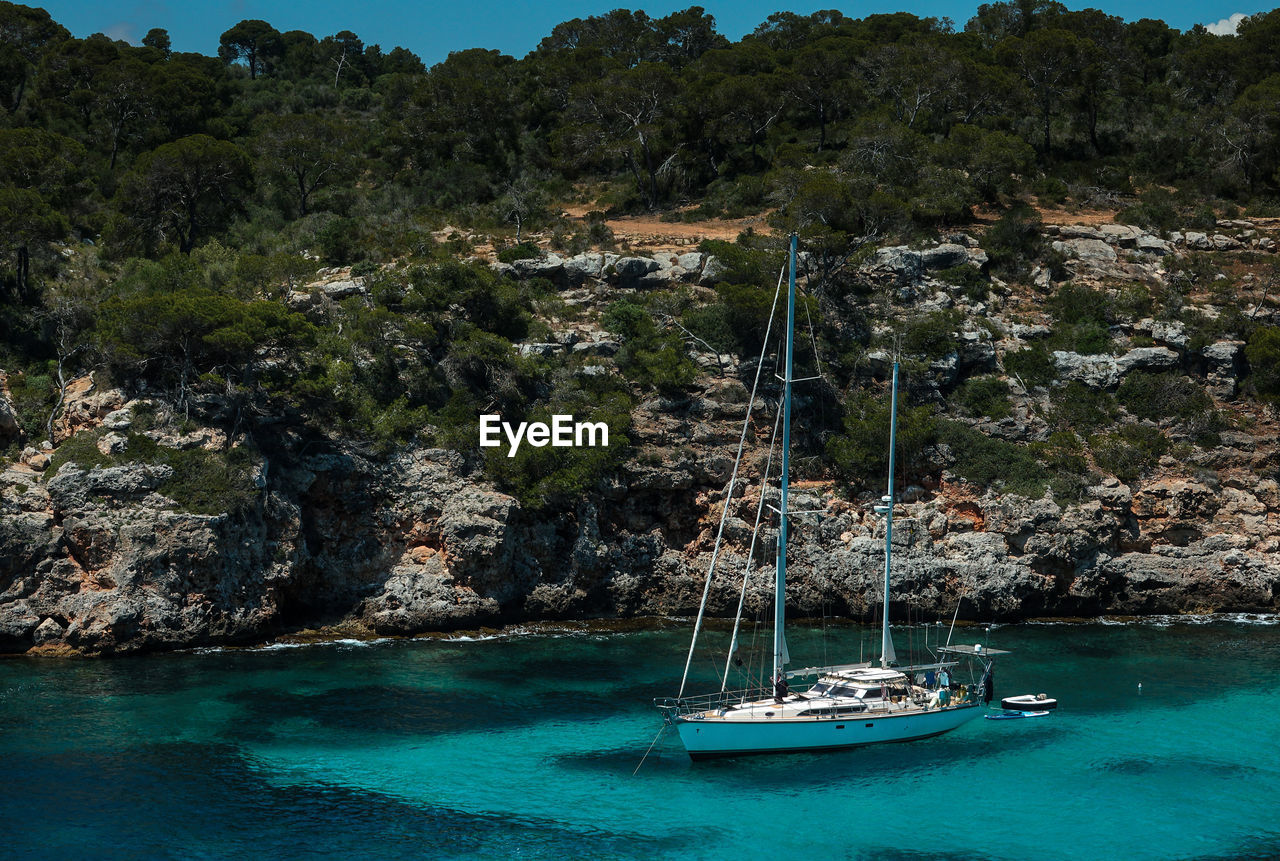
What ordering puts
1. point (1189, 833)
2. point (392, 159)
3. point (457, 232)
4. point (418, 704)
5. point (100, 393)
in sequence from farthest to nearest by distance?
1. point (392, 159)
2. point (457, 232)
3. point (100, 393)
4. point (418, 704)
5. point (1189, 833)

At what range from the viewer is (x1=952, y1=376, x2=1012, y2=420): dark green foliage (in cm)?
5244

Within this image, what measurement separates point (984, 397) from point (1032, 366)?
13.1ft

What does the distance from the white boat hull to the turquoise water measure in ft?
1.36

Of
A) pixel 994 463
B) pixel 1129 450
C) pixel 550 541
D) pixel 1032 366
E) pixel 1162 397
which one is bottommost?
pixel 550 541

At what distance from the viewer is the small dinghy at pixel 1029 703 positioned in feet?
111

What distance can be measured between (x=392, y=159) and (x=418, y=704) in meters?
48.6

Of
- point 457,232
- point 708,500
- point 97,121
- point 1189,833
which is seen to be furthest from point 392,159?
point 1189,833

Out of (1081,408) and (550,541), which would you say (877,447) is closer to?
(1081,408)

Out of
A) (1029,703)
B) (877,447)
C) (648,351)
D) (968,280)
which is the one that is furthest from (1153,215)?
(1029,703)

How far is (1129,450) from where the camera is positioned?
161 ft

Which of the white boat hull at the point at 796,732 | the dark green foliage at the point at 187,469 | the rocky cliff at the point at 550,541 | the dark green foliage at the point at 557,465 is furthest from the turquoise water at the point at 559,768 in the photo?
the dark green foliage at the point at 557,465

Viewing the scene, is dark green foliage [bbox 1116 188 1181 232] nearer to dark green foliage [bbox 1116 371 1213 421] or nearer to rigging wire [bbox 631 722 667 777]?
dark green foliage [bbox 1116 371 1213 421]

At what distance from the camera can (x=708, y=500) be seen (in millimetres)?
47562

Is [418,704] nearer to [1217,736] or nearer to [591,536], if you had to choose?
[591,536]
